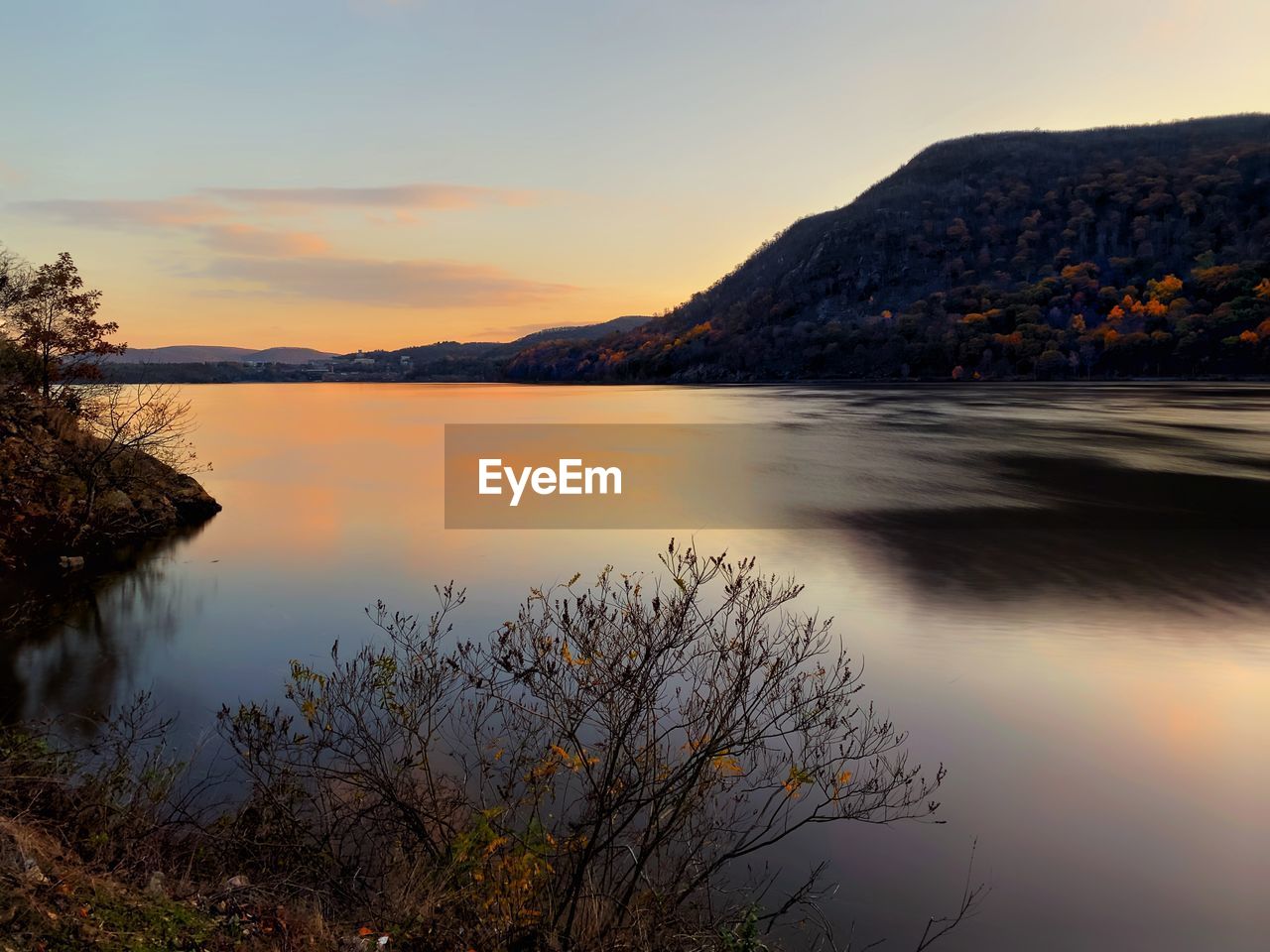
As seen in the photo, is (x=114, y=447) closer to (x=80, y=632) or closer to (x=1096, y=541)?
(x=80, y=632)

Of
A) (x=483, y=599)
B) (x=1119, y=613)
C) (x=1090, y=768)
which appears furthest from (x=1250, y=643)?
(x=483, y=599)

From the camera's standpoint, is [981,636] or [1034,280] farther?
[1034,280]

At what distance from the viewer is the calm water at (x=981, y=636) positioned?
24.3ft

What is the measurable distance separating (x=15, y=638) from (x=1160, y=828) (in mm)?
16690

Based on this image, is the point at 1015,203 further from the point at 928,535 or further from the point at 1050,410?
the point at 928,535

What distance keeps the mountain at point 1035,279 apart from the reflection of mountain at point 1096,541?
318 ft

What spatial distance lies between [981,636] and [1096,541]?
11.1 metres

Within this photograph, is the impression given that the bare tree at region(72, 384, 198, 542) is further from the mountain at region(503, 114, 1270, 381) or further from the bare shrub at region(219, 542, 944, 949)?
the mountain at region(503, 114, 1270, 381)

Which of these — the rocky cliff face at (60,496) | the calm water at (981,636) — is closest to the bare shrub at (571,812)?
the calm water at (981,636)

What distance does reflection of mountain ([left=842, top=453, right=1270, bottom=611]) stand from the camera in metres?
17.9

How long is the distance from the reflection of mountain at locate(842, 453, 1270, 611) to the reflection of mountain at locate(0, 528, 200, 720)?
50.4 ft

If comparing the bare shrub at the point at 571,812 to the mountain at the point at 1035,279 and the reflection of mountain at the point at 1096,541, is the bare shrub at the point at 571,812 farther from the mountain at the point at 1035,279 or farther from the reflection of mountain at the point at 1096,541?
the mountain at the point at 1035,279

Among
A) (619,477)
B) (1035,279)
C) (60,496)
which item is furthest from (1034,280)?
(60,496)

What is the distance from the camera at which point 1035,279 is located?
478 feet
